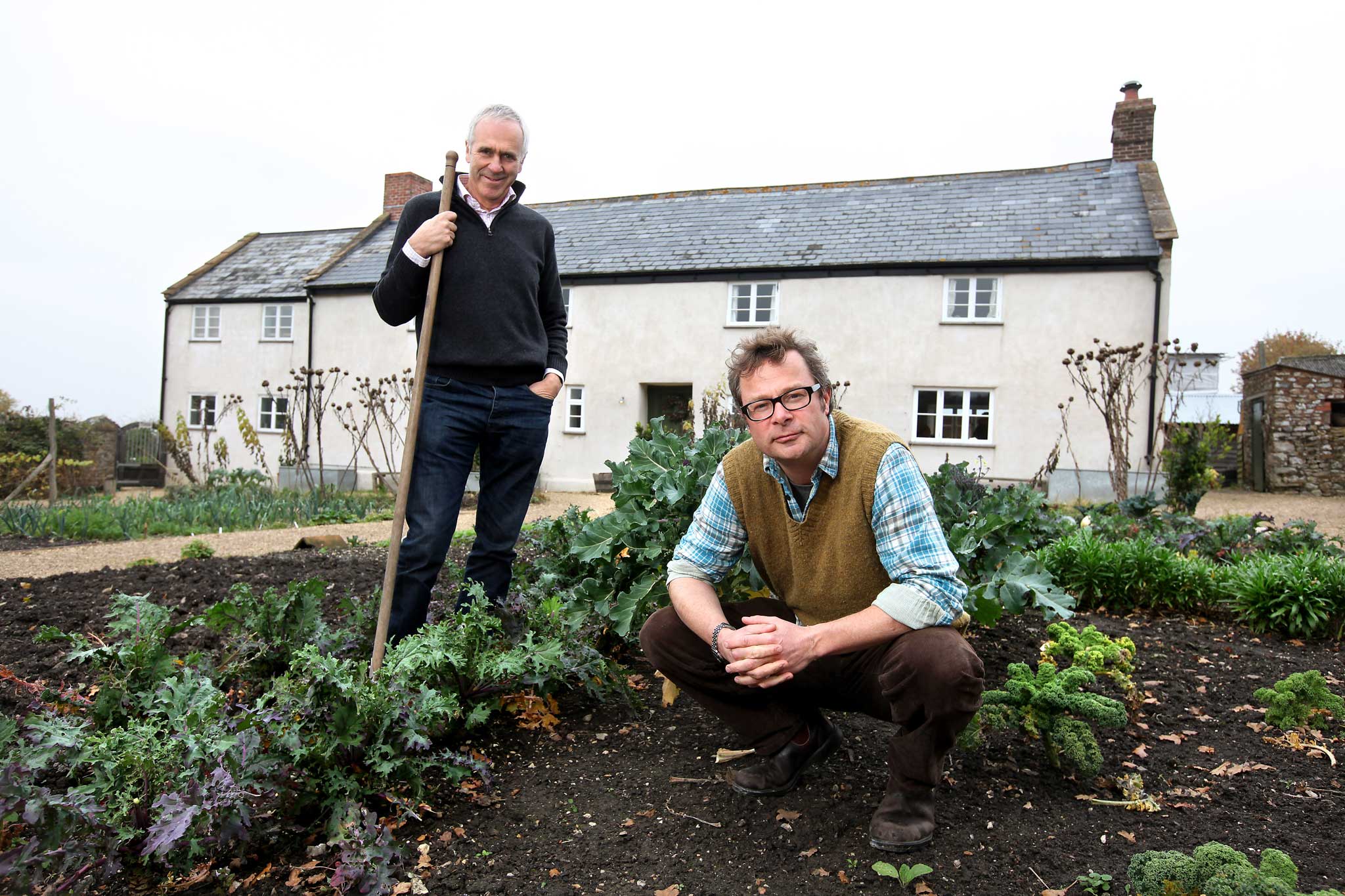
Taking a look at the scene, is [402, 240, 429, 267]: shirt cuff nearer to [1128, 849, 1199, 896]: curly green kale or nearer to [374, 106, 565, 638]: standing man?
[374, 106, 565, 638]: standing man

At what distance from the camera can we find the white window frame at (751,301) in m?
16.7

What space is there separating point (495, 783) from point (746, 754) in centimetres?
77

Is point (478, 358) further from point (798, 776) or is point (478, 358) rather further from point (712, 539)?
point (798, 776)

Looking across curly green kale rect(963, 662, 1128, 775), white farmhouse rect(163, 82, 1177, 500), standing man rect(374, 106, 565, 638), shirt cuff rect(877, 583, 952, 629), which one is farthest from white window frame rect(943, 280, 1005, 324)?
shirt cuff rect(877, 583, 952, 629)

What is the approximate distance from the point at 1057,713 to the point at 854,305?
46.4 ft

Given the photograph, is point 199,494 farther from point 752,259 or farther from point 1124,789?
point 1124,789

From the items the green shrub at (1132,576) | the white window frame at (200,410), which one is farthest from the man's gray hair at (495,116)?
the white window frame at (200,410)

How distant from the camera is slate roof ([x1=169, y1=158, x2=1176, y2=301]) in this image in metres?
15.4

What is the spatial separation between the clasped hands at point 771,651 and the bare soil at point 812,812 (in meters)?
0.47

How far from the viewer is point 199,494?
37.4 feet

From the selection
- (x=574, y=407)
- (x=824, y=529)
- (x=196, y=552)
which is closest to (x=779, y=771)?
(x=824, y=529)

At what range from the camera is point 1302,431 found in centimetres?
1691

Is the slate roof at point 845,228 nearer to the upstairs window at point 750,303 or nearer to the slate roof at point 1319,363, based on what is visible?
the upstairs window at point 750,303

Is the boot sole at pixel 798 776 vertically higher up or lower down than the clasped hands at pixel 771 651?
lower down
